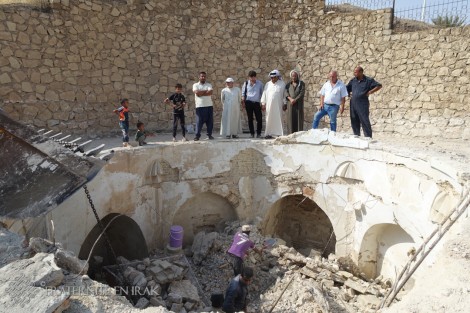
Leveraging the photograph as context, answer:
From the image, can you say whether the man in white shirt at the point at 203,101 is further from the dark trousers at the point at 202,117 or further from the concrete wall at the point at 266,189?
the concrete wall at the point at 266,189

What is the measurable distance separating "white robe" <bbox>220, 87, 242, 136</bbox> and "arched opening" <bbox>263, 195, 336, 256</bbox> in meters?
2.16

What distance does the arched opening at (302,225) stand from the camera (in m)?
10.0

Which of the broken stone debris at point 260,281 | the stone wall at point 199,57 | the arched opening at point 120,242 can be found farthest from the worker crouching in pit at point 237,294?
the stone wall at point 199,57

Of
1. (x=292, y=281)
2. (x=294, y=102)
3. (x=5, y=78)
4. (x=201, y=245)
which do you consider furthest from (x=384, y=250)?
(x=5, y=78)

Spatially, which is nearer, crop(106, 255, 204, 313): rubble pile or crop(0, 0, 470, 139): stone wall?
crop(106, 255, 204, 313): rubble pile

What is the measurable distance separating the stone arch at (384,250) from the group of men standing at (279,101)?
1.97 m

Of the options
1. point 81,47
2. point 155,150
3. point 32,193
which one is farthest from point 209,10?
point 32,193

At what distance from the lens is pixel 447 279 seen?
3.25m

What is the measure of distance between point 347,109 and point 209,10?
174 inches

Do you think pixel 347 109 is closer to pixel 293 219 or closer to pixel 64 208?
pixel 293 219

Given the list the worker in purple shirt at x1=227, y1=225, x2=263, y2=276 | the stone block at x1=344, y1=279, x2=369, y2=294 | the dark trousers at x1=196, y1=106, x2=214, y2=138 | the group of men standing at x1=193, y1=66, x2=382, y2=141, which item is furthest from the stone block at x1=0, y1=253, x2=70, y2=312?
the stone block at x1=344, y1=279, x2=369, y2=294

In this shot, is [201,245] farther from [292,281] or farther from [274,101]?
[274,101]

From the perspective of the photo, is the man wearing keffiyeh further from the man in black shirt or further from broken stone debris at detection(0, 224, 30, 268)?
broken stone debris at detection(0, 224, 30, 268)

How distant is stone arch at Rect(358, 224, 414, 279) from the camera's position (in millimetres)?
7566
